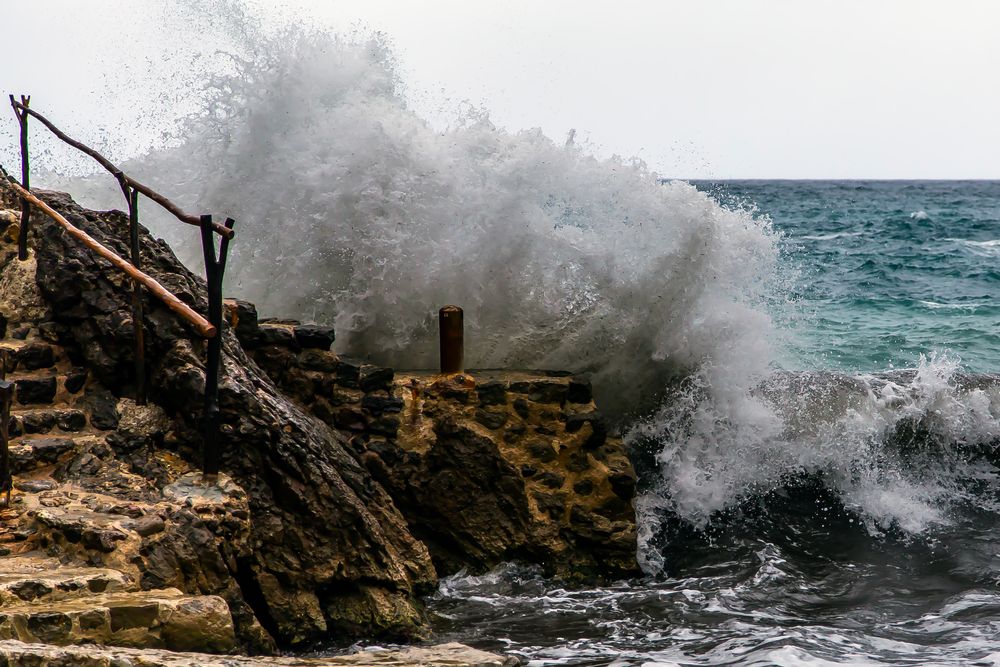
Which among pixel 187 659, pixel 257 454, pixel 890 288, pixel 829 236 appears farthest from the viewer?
pixel 829 236

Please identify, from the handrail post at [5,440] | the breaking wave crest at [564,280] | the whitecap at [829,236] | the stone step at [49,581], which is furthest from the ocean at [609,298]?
the whitecap at [829,236]

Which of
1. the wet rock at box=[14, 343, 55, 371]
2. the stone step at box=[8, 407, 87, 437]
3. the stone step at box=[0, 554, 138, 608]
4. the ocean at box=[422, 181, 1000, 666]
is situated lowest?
the ocean at box=[422, 181, 1000, 666]

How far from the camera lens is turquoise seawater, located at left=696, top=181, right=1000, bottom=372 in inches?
469

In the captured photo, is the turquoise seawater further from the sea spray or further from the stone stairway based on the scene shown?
the stone stairway

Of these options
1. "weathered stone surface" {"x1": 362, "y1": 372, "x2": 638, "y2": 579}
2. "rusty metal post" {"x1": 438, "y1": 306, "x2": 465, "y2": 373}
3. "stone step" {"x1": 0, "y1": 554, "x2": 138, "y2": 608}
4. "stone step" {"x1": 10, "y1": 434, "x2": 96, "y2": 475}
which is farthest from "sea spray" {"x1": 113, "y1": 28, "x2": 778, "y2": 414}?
"stone step" {"x1": 0, "y1": 554, "x2": 138, "y2": 608}

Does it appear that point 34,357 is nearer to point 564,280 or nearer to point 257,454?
point 257,454

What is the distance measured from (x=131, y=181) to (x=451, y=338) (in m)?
1.87

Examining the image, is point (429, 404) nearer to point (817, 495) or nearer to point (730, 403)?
point (730, 403)

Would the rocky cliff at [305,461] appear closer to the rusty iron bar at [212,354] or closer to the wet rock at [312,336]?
the wet rock at [312,336]

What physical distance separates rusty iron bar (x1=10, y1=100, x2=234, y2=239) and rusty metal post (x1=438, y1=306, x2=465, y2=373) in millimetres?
1320

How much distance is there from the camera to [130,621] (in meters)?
3.45

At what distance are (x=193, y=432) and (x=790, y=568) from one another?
3.27 m

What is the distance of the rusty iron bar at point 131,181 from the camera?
14.5 feet

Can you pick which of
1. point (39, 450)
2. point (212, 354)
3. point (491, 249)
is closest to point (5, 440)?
point (39, 450)
